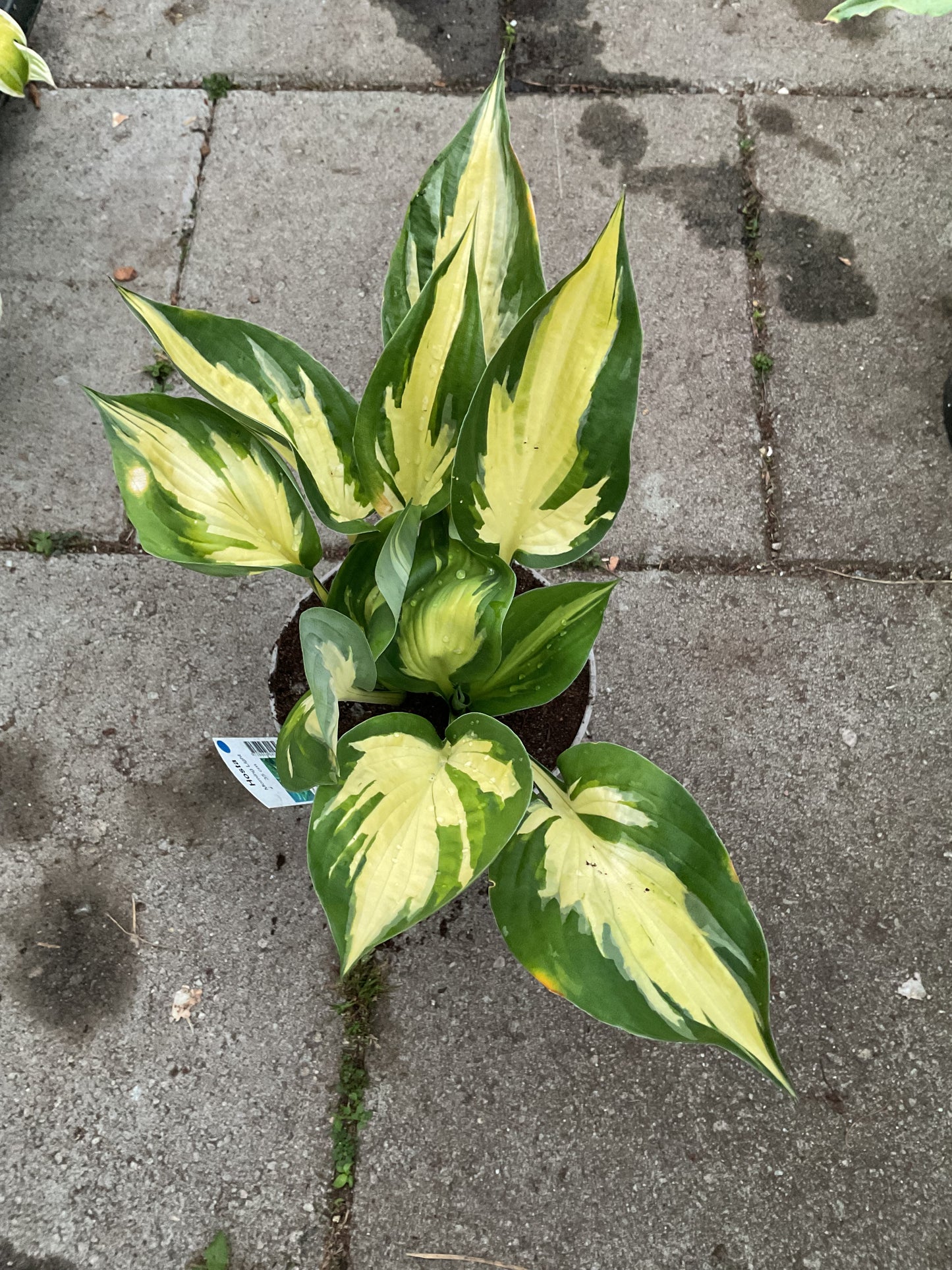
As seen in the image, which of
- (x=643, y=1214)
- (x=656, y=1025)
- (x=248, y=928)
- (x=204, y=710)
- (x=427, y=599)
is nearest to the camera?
(x=656, y=1025)

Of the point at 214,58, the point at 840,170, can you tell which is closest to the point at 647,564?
the point at 840,170

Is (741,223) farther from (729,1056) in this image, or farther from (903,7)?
(729,1056)

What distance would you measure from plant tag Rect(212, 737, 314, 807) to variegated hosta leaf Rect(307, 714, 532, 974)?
0.36 ft

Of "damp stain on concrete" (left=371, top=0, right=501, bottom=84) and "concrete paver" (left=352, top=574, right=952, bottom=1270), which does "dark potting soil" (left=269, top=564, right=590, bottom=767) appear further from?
"damp stain on concrete" (left=371, top=0, right=501, bottom=84)

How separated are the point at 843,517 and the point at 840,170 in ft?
2.58

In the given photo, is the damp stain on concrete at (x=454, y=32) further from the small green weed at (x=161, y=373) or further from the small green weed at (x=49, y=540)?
the small green weed at (x=49, y=540)

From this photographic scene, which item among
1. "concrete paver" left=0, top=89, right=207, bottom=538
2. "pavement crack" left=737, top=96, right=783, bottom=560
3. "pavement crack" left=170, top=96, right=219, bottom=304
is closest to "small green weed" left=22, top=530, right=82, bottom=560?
"concrete paver" left=0, top=89, right=207, bottom=538

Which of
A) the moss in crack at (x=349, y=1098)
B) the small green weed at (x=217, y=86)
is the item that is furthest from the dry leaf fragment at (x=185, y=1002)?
the small green weed at (x=217, y=86)

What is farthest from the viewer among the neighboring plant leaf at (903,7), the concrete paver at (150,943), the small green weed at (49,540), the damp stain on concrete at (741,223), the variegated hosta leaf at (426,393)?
the damp stain on concrete at (741,223)

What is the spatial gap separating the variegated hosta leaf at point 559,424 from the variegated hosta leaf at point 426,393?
66 mm

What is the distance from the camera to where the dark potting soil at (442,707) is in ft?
3.44

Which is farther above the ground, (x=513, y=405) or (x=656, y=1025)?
(x=513, y=405)

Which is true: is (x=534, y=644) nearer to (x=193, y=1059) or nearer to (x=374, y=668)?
(x=374, y=668)

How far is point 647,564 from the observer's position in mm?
1451
